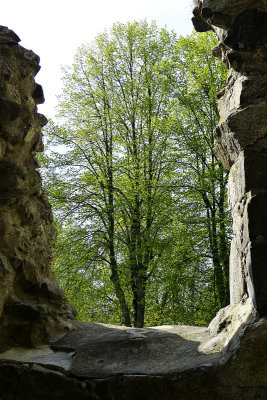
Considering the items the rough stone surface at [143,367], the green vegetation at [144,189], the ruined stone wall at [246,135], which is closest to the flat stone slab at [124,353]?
the rough stone surface at [143,367]

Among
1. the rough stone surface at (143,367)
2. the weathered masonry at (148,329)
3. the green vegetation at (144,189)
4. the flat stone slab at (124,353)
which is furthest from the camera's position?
the green vegetation at (144,189)

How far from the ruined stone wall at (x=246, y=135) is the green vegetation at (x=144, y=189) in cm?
617

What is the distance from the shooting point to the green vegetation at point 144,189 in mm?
9969

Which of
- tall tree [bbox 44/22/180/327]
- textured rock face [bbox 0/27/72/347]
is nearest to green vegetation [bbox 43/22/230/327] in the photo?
tall tree [bbox 44/22/180/327]

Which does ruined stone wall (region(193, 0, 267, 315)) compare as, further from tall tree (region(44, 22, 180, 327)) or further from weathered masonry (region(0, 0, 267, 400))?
tall tree (region(44, 22, 180, 327))

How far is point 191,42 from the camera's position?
1132 cm

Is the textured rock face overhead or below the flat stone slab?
overhead

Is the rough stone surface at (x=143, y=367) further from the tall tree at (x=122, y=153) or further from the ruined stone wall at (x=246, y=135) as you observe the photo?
the tall tree at (x=122, y=153)

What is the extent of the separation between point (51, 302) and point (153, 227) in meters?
6.69

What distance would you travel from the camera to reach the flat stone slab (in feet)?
10.2

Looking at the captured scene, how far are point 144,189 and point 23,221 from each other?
672 centimetres

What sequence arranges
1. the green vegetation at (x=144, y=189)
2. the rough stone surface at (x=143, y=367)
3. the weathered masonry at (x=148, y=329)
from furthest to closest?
the green vegetation at (x=144, y=189) → the weathered masonry at (x=148, y=329) → the rough stone surface at (x=143, y=367)

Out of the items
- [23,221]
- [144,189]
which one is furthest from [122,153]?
[23,221]

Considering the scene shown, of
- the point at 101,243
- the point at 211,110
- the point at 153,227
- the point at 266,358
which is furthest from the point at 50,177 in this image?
the point at 266,358
